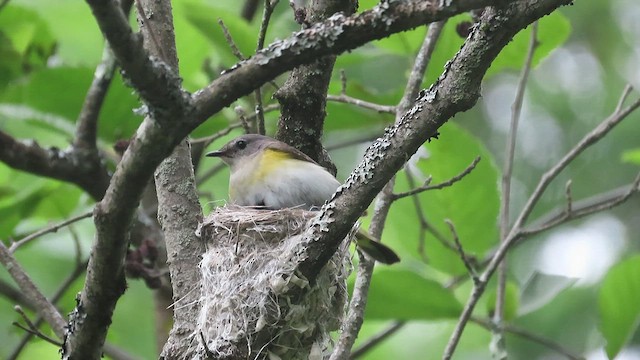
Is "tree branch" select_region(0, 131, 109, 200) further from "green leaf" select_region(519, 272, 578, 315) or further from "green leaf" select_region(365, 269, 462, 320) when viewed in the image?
"green leaf" select_region(519, 272, 578, 315)

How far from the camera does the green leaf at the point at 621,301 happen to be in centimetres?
405

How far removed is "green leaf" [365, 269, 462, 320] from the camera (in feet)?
12.7

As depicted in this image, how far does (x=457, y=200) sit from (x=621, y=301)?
85 centimetres

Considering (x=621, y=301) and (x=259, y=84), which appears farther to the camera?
(x=621, y=301)

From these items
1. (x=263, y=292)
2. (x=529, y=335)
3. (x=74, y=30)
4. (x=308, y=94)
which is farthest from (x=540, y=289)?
(x=74, y=30)

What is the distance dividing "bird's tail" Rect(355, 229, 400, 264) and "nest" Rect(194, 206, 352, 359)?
0.22 meters

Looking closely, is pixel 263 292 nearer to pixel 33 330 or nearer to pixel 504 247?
pixel 33 330

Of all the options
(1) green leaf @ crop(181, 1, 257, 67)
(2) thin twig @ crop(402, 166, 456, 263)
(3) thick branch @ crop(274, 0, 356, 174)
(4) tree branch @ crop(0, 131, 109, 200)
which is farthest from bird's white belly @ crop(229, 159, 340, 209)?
(4) tree branch @ crop(0, 131, 109, 200)

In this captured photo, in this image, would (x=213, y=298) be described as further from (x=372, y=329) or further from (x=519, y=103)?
(x=372, y=329)

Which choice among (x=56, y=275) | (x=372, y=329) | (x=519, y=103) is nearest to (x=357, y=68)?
(x=519, y=103)

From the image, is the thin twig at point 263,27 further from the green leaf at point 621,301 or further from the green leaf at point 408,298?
the green leaf at point 621,301

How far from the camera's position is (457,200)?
424cm

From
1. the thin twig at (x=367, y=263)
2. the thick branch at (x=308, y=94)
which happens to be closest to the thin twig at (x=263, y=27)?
the thick branch at (x=308, y=94)

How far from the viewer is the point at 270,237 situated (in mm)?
3660
